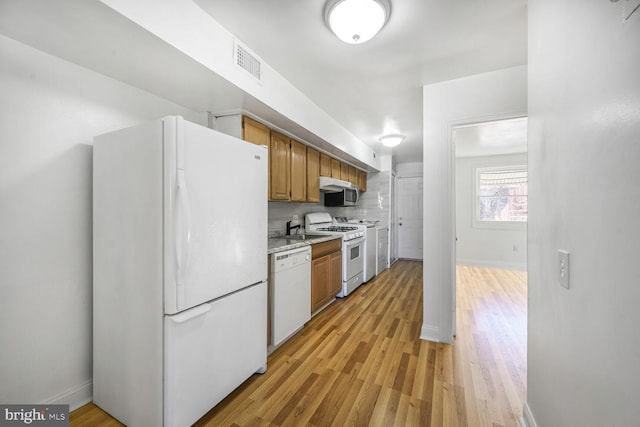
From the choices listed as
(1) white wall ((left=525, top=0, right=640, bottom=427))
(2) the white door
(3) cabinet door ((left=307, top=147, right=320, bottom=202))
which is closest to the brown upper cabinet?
(3) cabinet door ((left=307, top=147, right=320, bottom=202))

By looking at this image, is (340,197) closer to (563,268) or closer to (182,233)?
(182,233)

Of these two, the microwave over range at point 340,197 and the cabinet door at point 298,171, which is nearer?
the cabinet door at point 298,171

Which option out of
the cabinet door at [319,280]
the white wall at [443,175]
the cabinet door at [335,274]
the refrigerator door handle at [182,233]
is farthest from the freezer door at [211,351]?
the white wall at [443,175]

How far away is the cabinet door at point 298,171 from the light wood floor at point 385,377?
1.46m

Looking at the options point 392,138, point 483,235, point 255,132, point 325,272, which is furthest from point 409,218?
point 255,132

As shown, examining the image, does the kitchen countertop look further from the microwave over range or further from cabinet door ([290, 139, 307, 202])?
the microwave over range

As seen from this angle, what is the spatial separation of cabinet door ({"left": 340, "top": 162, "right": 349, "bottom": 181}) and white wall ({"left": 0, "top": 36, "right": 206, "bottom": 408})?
3.22m

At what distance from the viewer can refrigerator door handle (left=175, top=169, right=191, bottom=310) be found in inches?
51.5

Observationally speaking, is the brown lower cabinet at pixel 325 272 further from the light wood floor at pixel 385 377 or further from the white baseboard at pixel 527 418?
the white baseboard at pixel 527 418

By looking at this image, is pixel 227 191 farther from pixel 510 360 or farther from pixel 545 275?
pixel 510 360

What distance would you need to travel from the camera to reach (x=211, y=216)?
4.93 ft

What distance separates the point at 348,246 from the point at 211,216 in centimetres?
239

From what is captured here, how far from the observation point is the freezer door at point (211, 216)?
4.29ft

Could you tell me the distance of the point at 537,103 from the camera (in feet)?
4.22
